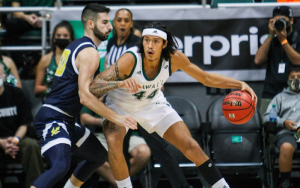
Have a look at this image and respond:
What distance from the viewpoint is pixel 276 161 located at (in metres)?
6.38

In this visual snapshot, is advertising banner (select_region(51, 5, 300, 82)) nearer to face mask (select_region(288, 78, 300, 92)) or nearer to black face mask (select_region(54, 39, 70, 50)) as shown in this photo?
black face mask (select_region(54, 39, 70, 50))

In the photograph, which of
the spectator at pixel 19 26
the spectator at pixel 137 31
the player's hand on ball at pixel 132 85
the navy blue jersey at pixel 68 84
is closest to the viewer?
the player's hand on ball at pixel 132 85

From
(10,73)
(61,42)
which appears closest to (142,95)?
(61,42)

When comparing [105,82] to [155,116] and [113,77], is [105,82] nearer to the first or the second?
[113,77]

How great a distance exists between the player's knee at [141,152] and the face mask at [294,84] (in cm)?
228

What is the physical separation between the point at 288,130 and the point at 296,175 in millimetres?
1176

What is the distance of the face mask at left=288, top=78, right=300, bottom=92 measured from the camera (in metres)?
5.93

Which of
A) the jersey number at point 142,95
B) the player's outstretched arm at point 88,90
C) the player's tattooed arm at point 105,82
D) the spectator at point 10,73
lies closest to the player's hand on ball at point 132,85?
the player's tattooed arm at point 105,82

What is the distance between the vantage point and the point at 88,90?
397cm

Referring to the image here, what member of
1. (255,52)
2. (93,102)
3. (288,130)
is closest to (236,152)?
(288,130)

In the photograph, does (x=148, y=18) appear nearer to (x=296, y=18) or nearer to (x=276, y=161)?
(x=296, y=18)

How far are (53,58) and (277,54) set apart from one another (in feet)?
11.2

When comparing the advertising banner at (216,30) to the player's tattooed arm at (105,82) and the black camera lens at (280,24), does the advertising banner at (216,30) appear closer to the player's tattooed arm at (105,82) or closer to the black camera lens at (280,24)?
the black camera lens at (280,24)

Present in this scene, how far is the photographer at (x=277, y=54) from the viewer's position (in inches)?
240
